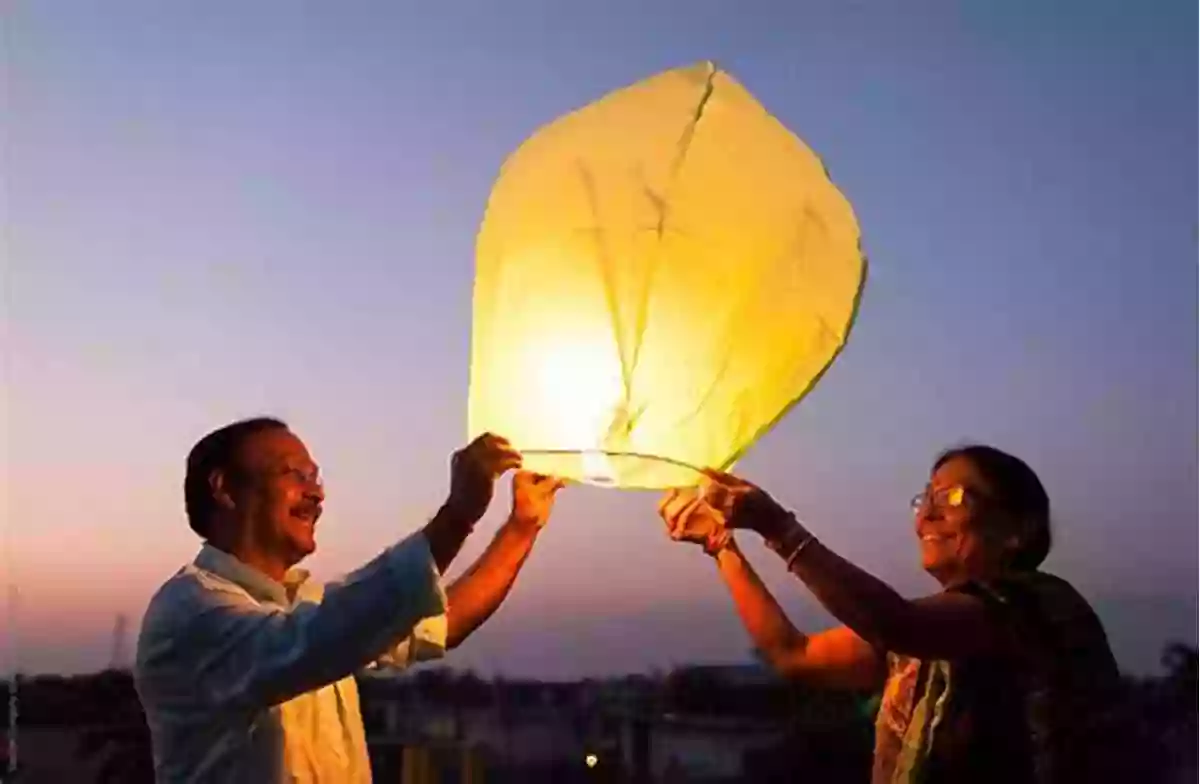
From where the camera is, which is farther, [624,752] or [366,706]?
[624,752]

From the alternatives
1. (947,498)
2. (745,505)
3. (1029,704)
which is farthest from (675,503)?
(1029,704)

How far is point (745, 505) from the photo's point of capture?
1208mm

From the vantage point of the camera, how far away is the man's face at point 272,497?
125 cm

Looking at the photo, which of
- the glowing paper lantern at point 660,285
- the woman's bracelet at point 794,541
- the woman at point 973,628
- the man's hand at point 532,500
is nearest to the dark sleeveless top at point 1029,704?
the woman at point 973,628

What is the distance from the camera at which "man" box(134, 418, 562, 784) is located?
107cm

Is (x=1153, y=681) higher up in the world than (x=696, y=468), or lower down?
lower down

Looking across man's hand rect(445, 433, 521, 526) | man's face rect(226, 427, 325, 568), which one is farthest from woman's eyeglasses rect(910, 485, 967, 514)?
man's face rect(226, 427, 325, 568)

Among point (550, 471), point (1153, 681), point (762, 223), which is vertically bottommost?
point (1153, 681)

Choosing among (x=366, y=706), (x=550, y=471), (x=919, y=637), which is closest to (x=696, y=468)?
(x=550, y=471)

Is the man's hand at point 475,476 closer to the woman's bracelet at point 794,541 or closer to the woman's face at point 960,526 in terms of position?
the woman's bracelet at point 794,541

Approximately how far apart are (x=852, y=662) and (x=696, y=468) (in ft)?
1.34

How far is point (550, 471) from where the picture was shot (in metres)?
1.21

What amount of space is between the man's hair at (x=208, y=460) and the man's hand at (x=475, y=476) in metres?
0.24

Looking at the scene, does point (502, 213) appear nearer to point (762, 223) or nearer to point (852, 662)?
point (762, 223)
